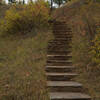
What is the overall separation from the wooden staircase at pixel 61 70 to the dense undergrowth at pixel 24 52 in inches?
10.7

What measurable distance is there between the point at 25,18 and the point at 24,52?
11.1 ft

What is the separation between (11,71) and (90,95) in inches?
114

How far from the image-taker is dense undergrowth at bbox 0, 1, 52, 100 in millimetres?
4007

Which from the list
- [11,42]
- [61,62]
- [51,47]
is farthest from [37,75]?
[11,42]

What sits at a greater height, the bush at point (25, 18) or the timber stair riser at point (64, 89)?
the bush at point (25, 18)

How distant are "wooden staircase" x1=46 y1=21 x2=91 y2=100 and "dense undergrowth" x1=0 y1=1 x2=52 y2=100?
0.27 m

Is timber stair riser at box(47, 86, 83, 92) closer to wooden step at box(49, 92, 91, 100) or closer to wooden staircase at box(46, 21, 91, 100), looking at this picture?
wooden staircase at box(46, 21, 91, 100)

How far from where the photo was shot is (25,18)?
9.24 m

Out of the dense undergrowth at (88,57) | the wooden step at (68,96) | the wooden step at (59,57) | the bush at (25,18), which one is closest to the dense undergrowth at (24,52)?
the bush at (25,18)

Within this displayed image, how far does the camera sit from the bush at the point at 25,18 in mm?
8809

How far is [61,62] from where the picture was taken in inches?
236

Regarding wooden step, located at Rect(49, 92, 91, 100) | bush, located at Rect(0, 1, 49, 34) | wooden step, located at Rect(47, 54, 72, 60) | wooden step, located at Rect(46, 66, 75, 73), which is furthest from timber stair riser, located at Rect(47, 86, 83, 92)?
bush, located at Rect(0, 1, 49, 34)

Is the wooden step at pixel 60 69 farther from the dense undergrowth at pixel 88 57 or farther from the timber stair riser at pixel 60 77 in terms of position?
the timber stair riser at pixel 60 77

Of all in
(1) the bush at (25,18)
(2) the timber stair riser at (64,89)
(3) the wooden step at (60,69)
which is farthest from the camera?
(1) the bush at (25,18)
